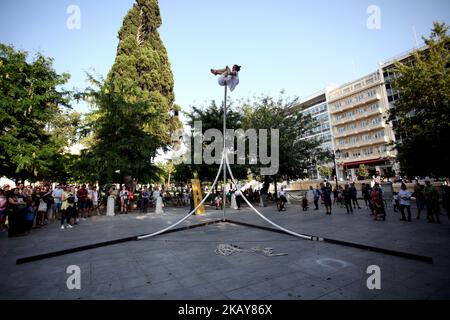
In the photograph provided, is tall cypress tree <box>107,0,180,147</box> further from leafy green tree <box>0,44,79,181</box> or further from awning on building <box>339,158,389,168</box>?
awning on building <box>339,158,389,168</box>

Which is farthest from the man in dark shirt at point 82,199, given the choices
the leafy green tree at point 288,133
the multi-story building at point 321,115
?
the multi-story building at point 321,115

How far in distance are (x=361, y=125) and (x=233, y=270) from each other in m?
63.1

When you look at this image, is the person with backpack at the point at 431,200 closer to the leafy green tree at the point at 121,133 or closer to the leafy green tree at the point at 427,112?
the leafy green tree at the point at 427,112

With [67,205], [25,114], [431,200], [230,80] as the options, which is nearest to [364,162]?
[431,200]

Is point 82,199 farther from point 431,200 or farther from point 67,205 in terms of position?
point 431,200

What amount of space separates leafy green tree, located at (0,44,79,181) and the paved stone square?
12.6m

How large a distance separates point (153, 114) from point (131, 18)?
2048 cm

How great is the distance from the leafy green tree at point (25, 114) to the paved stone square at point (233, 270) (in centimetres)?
1265

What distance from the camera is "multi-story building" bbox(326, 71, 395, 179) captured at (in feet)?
168

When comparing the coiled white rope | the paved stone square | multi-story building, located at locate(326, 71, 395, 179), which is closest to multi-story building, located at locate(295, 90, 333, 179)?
multi-story building, located at locate(326, 71, 395, 179)

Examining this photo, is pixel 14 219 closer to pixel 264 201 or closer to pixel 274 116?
pixel 264 201

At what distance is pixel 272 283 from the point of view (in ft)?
12.8

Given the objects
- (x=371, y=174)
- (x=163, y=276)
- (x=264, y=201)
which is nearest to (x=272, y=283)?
(x=163, y=276)
